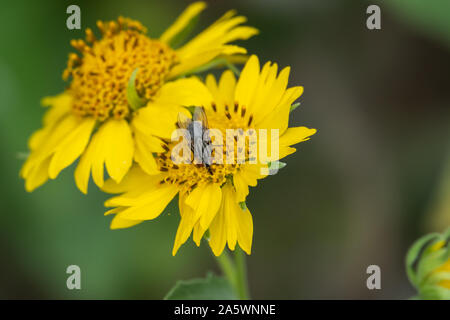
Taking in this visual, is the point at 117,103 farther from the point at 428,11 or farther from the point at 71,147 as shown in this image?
the point at 428,11

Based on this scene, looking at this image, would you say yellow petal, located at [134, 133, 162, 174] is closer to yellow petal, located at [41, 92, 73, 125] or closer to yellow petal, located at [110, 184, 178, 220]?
yellow petal, located at [110, 184, 178, 220]

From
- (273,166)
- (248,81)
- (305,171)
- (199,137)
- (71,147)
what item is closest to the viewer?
(273,166)

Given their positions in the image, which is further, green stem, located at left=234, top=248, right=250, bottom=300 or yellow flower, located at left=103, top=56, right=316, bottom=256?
green stem, located at left=234, top=248, right=250, bottom=300

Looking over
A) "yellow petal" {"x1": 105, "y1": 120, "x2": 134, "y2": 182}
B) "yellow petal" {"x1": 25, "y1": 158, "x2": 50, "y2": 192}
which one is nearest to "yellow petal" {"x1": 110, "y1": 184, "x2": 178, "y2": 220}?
"yellow petal" {"x1": 105, "y1": 120, "x2": 134, "y2": 182}

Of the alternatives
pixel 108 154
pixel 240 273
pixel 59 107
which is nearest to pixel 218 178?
pixel 108 154

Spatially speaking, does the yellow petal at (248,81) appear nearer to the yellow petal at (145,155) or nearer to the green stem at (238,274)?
the yellow petal at (145,155)
